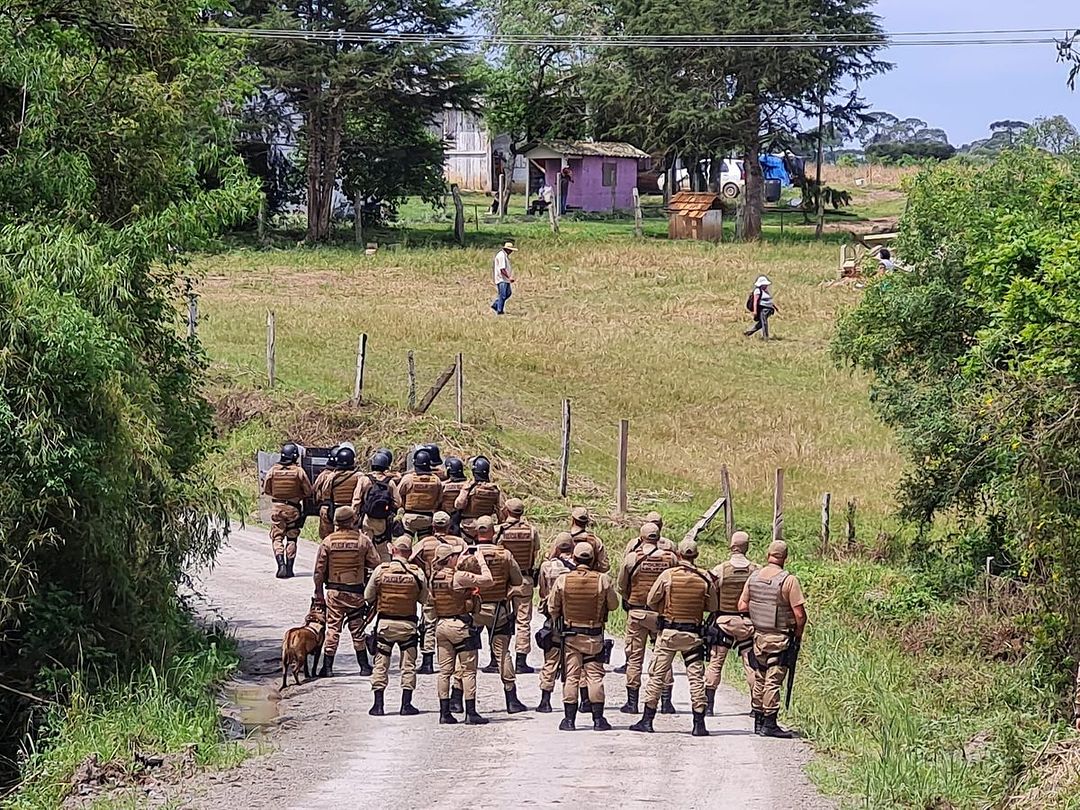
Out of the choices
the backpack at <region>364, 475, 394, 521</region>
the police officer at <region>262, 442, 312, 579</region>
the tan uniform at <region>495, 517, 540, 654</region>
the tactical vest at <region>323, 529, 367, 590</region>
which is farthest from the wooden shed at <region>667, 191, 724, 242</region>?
the tactical vest at <region>323, 529, 367, 590</region>

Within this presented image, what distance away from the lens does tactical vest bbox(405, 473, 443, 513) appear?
60.6 feet

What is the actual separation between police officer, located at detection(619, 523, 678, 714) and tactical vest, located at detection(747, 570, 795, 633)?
3.08 ft

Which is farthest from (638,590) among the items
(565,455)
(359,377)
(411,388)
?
(359,377)

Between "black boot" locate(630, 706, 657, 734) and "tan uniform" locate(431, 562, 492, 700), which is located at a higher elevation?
"tan uniform" locate(431, 562, 492, 700)

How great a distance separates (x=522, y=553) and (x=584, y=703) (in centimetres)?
247

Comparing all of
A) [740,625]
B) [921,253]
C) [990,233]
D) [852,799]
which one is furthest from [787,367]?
[852,799]

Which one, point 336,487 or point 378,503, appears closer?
point 378,503

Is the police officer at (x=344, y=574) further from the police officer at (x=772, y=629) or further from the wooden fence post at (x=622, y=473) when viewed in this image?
the wooden fence post at (x=622, y=473)

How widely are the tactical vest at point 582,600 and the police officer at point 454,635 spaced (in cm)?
83

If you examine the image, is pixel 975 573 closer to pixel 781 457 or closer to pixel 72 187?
pixel 781 457

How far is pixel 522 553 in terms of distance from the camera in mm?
15766

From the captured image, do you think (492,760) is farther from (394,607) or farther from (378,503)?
(378,503)

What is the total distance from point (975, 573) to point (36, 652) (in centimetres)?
1417

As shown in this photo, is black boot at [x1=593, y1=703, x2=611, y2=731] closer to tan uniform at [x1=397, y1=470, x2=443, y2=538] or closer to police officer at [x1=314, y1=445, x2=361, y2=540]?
tan uniform at [x1=397, y1=470, x2=443, y2=538]
